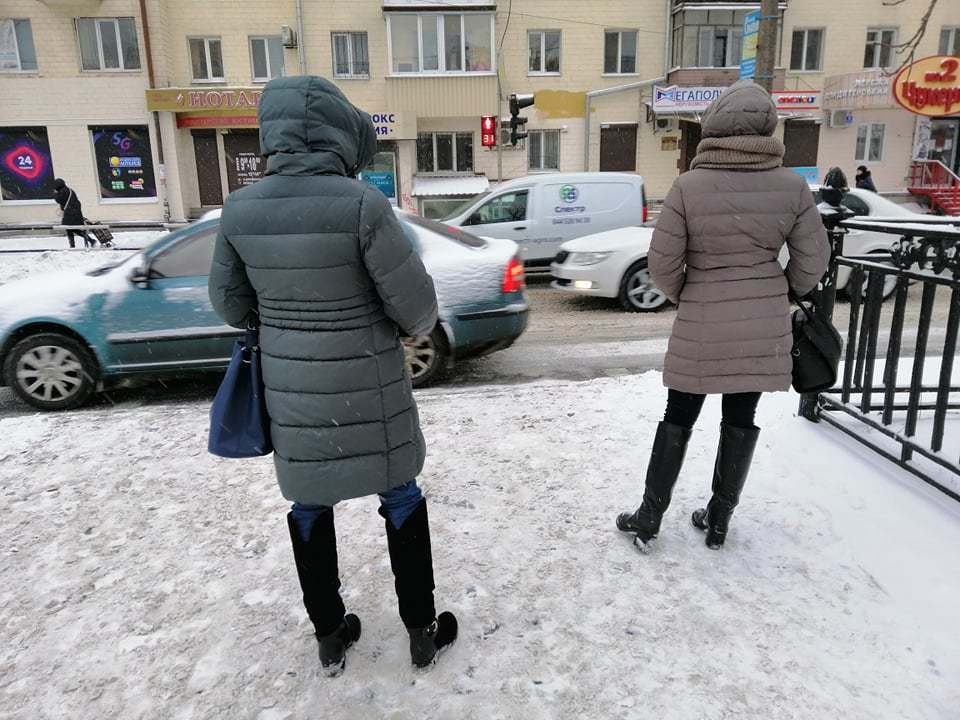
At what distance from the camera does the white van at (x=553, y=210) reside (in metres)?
11.4

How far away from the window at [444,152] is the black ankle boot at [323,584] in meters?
22.6

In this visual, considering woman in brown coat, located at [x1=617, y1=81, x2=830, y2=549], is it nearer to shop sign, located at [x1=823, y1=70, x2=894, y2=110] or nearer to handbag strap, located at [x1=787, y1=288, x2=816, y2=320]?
handbag strap, located at [x1=787, y1=288, x2=816, y2=320]

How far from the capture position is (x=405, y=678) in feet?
7.93

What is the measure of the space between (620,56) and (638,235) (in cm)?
1688

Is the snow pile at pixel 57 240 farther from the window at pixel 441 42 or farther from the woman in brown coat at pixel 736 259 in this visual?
the woman in brown coat at pixel 736 259

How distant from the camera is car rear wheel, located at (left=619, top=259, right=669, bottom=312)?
9.39 m

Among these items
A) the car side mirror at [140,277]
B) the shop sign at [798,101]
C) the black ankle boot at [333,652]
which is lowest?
the black ankle boot at [333,652]

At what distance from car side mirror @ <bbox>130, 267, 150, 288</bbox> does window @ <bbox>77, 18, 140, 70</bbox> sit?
65.6 feet

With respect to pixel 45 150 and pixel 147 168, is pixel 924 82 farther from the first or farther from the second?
pixel 45 150

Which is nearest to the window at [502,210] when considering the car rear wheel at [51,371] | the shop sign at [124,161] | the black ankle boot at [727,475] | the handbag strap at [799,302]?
the car rear wheel at [51,371]

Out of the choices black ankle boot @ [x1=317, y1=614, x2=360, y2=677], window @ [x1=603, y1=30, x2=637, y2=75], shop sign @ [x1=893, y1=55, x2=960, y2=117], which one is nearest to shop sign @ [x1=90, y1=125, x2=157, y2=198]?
window @ [x1=603, y1=30, x2=637, y2=75]

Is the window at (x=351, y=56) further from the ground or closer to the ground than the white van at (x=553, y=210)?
further from the ground

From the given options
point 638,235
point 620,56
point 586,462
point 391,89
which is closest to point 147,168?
point 391,89

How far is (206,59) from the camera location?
22750mm
